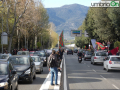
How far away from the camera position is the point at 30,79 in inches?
524

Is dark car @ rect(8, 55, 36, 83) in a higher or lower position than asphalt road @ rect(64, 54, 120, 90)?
higher

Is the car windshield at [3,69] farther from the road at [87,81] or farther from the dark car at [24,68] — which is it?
the dark car at [24,68]

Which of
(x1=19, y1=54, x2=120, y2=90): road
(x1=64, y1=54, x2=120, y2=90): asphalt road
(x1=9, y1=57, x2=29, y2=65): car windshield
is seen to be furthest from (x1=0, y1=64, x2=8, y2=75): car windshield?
(x1=9, y1=57, x2=29, y2=65): car windshield

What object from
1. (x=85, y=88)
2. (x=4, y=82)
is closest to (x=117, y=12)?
(x=85, y=88)

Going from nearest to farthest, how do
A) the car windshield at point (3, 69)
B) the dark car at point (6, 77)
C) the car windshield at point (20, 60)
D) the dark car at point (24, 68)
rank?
the dark car at point (6, 77), the car windshield at point (3, 69), the dark car at point (24, 68), the car windshield at point (20, 60)

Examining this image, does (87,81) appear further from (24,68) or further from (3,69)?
(3,69)

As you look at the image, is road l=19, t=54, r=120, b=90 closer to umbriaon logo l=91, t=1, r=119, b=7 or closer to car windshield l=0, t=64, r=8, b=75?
car windshield l=0, t=64, r=8, b=75

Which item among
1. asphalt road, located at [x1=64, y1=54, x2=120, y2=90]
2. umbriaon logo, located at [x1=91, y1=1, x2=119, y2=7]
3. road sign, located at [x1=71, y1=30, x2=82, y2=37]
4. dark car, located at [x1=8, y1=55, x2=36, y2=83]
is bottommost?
asphalt road, located at [x1=64, y1=54, x2=120, y2=90]

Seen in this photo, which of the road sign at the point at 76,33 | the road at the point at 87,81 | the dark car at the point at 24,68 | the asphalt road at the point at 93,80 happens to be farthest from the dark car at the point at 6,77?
the road sign at the point at 76,33

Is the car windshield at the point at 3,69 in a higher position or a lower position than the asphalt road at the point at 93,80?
higher

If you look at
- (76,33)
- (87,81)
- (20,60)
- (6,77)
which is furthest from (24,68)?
(76,33)

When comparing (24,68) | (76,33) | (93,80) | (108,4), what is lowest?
(93,80)

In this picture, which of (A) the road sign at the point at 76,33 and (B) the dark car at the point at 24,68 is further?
(A) the road sign at the point at 76,33

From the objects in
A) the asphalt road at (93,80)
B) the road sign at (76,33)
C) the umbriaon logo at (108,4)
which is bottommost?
the asphalt road at (93,80)
